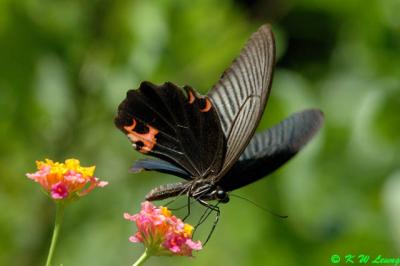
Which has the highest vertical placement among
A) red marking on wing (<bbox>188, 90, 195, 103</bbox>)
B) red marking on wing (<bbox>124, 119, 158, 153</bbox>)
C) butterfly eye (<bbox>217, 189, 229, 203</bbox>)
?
red marking on wing (<bbox>188, 90, 195, 103</bbox>)

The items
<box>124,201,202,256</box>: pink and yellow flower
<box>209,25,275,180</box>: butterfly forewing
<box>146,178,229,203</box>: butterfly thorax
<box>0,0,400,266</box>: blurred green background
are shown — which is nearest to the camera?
<box>124,201,202,256</box>: pink and yellow flower

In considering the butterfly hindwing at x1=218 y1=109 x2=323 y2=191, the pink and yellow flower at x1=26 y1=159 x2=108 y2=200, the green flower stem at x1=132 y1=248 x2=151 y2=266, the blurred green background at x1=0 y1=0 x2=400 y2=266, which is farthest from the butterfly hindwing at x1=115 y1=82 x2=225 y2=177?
the blurred green background at x1=0 y1=0 x2=400 y2=266

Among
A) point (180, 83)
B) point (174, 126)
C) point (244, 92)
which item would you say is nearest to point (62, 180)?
point (174, 126)

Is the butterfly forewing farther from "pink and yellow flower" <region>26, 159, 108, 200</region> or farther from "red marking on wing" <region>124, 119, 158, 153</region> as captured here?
"pink and yellow flower" <region>26, 159, 108, 200</region>

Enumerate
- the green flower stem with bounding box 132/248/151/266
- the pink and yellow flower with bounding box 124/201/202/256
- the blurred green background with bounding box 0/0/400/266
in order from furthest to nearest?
the blurred green background with bounding box 0/0/400/266 < the pink and yellow flower with bounding box 124/201/202/256 < the green flower stem with bounding box 132/248/151/266

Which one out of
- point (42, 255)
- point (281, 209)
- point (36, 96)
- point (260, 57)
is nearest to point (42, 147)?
point (36, 96)

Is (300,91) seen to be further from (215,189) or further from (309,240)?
(215,189)

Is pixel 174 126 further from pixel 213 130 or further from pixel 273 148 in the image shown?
pixel 273 148
